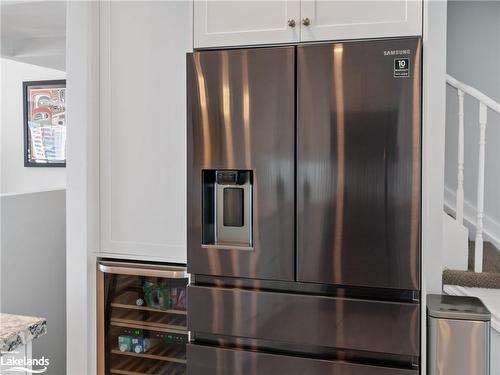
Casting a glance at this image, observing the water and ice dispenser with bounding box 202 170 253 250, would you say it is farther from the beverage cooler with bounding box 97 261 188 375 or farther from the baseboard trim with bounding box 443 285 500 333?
the baseboard trim with bounding box 443 285 500 333

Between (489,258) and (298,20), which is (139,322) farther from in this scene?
(489,258)

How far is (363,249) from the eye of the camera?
162cm

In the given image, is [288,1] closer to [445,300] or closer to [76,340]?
[445,300]

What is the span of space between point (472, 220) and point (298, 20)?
195cm

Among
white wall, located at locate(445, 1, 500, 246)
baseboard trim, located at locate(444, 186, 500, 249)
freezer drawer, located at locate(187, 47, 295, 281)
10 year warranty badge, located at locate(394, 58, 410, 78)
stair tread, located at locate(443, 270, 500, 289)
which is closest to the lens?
10 year warranty badge, located at locate(394, 58, 410, 78)

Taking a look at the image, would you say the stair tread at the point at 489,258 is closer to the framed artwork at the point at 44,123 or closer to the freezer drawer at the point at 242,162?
the freezer drawer at the point at 242,162

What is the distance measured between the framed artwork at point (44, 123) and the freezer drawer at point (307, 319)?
9.54ft

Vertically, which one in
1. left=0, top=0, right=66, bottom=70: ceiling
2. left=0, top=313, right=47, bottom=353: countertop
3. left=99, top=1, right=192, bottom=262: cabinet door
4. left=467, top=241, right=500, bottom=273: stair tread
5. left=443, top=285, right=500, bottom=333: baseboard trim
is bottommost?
left=443, top=285, right=500, bottom=333: baseboard trim

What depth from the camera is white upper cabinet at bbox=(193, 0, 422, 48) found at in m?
1.62

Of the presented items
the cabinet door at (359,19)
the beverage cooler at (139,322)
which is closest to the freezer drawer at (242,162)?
the cabinet door at (359,19)

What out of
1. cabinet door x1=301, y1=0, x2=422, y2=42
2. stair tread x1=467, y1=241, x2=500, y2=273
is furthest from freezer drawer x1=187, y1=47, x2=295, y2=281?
stair tread x1=467, y1=241, x2=500, y2=273

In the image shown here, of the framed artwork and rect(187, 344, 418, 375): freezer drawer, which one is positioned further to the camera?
the framed artwork

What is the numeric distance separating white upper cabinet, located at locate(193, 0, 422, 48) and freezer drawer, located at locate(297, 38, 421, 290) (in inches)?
3.0

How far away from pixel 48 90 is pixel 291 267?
11.3 ft
